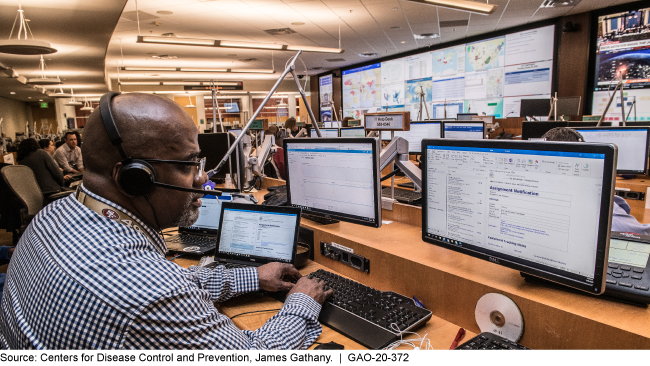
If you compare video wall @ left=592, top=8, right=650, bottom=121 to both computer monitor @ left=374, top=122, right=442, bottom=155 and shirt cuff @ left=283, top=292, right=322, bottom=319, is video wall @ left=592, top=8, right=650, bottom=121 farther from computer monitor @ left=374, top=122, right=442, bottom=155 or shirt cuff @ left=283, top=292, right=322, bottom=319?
shirt cuff @ left=283, top=292, right=322, bottom=319

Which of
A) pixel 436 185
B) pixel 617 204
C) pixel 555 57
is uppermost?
pixel 555 57

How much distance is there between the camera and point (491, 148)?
972 mm

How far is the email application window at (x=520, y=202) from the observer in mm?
814

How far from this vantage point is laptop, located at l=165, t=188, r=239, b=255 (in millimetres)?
1828

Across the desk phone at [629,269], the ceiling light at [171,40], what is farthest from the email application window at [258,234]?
the ceiling light at [171,40]

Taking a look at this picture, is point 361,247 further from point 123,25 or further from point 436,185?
point 123,25

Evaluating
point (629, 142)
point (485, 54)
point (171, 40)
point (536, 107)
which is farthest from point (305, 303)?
point (485, 54)

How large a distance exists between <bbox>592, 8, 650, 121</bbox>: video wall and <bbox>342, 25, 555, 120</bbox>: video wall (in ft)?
2.64

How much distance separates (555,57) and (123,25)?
7490 millimetres

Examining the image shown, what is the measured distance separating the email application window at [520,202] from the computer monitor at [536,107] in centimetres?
582

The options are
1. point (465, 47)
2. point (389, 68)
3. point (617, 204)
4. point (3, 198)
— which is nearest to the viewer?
point (617, 204)

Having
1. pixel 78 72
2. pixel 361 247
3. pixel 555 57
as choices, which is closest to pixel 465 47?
pixel 555 57

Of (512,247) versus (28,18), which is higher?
(28,18)
